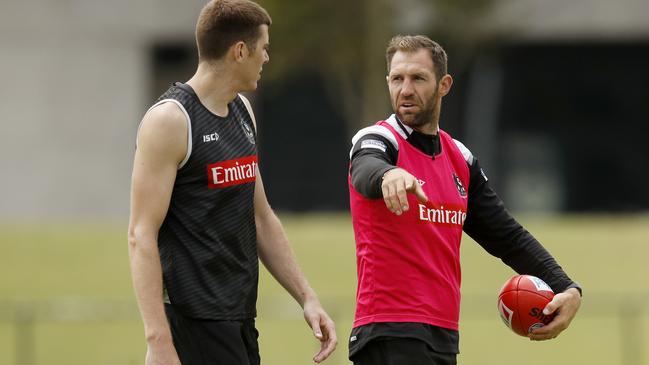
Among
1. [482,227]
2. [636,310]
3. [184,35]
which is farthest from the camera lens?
[184,35]

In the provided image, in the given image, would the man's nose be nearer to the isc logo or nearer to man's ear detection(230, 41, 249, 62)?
man's ear detection(230, 41, 249, 62)

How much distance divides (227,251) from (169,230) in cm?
26

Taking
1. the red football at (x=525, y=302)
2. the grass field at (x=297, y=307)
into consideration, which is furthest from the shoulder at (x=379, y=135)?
the grass field at (x=297, y=307)

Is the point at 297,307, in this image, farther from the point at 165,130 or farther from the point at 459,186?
the point at 165,130

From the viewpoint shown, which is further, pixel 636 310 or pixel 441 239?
pixel 636 310

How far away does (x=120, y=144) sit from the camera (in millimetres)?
32562

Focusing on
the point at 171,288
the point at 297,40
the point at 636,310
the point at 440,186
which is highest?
the point at 297,40

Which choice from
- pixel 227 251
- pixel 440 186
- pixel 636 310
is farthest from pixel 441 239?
pixel 636 310

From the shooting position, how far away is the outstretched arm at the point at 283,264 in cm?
575

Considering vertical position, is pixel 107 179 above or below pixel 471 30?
below

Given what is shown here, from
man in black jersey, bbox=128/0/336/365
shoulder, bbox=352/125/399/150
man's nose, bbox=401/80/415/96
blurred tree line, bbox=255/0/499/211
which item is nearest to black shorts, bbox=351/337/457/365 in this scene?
man in black jersey, bbox=128/0/336/365

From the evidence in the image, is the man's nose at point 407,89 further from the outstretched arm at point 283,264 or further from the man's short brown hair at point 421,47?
the outstretched arm at point 283,264

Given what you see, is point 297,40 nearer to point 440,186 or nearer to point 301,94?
point 301,94

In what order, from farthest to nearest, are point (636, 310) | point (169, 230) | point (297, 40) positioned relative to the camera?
point (297, 40) → point (636, 310) → point (169, 230)
